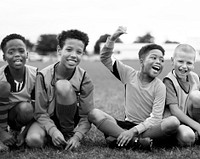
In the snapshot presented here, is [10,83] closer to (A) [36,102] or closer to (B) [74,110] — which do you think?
(A) [36,102]

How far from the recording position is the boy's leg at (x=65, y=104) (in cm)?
335

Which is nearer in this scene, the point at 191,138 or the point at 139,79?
the point at 191,138

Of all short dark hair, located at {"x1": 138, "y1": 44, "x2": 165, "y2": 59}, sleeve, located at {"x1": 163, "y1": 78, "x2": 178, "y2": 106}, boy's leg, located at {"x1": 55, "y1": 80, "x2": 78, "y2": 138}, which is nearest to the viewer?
boy's leg, located at {"x1": 55, "y1": 80, "x2": 78, "y2": 138}

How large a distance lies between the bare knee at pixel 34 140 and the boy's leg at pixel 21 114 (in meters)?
0.22

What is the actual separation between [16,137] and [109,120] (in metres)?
0.97

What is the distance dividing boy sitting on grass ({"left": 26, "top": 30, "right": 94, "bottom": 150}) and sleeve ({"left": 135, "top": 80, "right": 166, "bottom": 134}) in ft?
1.78

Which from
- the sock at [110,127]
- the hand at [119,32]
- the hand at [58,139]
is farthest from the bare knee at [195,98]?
the hand at [58,139]

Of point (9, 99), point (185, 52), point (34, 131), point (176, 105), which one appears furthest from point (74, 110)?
point (185, 52)

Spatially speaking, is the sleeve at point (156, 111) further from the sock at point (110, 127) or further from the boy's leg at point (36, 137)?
the boy's leg at point (36, 137)

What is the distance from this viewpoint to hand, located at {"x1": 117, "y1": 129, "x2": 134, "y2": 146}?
3270 millimetres

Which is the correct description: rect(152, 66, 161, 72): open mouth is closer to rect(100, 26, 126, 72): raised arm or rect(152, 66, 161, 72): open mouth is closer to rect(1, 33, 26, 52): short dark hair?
rect(100, 26, 126, 72): raised arm

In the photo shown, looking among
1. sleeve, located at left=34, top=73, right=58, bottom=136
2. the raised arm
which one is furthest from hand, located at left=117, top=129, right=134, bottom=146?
the raised arm

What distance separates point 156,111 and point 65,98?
85cm

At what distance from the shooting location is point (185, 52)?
12.2 feet
